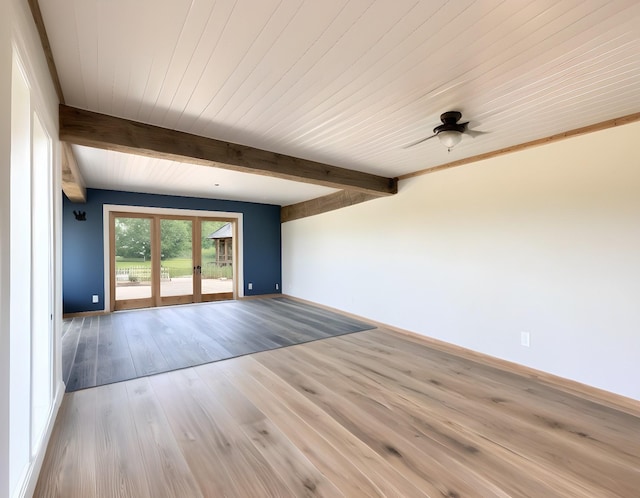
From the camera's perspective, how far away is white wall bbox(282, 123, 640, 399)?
267 cm

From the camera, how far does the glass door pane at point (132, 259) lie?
6.26m

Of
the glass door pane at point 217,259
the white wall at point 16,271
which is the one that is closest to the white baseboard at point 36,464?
the white wall at point 16,271

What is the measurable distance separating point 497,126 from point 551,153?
759 millimetres

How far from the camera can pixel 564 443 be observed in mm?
2078

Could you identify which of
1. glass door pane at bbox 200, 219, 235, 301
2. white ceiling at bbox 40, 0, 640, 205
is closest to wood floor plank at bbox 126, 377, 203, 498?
white ceiling at bbox 40, 0, 640, 205

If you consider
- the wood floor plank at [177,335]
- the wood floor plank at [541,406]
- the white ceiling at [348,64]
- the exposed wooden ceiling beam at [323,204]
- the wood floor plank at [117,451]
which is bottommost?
the wood floor plank at [541,406]

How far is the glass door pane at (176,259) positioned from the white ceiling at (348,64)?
430 cm

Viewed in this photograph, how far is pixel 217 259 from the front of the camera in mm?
7438

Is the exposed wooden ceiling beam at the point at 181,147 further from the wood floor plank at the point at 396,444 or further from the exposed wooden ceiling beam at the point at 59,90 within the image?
the wood floor plank at the point at 396,444

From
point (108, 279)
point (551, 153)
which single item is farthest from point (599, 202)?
point (108, 279)

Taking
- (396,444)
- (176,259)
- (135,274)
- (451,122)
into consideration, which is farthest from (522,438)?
(135,274)

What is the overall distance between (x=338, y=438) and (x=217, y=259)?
19.8 feet

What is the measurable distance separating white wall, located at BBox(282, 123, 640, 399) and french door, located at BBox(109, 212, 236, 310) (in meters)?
4.11

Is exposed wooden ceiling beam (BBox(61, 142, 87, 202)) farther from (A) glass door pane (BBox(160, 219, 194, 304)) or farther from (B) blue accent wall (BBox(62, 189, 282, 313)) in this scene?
(A) glass door pane (BBox(160, 219, 194, 304))
